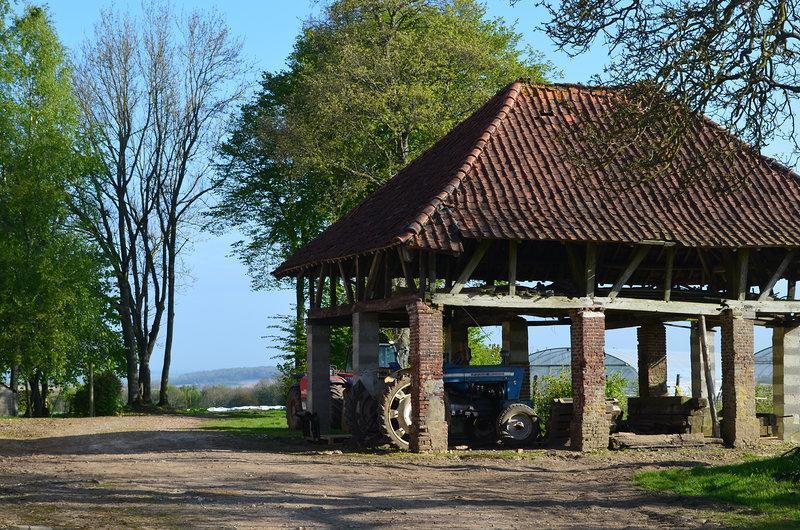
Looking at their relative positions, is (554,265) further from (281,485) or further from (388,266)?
(281,485)

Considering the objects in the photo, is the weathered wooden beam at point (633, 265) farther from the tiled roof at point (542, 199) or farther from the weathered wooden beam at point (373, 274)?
the weathered wooden beam at point (373, 274)

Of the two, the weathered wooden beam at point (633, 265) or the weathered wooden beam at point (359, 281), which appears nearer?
the weathered wooden beam at point (633, 265)

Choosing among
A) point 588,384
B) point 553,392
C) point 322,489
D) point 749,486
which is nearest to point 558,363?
point 553,392

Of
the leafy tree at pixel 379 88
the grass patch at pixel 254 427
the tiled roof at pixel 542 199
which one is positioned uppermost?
the leafy tree at pixel 379 88

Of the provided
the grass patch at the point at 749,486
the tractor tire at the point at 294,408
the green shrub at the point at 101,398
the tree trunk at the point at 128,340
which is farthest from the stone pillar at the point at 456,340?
the tree trunk at the point at 128,340

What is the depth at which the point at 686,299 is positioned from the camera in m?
22.8

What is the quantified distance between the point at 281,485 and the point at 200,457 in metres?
5.12

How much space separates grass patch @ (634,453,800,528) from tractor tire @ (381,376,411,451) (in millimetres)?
5545

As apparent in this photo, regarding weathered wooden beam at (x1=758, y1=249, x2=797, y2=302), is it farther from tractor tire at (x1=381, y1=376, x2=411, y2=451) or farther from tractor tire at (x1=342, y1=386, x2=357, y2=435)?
tractor tire at (x1=342, y1=386, x2=357, y2=435)

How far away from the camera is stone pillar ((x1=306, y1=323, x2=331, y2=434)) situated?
25.0 metres

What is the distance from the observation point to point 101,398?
131 ft

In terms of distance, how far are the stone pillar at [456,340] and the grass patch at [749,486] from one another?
936 cm

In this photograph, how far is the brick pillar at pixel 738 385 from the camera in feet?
72.8

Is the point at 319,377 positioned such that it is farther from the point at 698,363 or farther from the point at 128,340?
the point at 128,340
